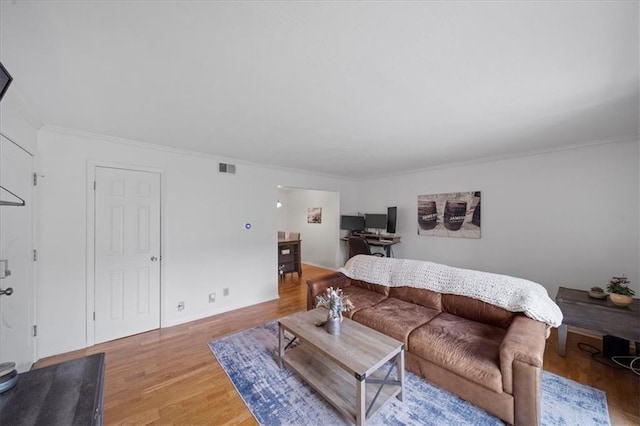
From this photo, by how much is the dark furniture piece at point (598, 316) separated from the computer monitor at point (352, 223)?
3.45 meters

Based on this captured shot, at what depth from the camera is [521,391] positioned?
157cm

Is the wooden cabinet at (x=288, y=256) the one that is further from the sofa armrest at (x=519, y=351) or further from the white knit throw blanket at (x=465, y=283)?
the sofa armrest at (x=519, y=351)

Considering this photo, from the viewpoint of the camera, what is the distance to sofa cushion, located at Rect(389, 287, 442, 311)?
2.68 metres

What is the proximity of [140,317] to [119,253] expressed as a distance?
83 centimetres

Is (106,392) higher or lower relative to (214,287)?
lower

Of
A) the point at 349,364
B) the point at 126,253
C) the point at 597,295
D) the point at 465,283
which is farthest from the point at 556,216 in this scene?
the point at 126,253

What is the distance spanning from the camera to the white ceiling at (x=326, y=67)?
110 centimetres

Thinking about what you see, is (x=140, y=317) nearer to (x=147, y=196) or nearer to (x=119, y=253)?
(x=119, y=253)

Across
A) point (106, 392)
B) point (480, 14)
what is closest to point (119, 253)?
point (106, 392)

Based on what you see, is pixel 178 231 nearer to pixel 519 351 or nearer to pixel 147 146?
pixel 147 146

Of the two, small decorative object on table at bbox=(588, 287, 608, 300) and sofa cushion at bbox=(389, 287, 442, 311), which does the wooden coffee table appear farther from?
small decorative object on table at bbox=(588, 287, 608, 300)

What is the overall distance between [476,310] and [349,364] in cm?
155

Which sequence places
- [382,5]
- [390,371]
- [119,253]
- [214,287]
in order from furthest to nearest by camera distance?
[214,287], [119,253], [390,371], [382,5]

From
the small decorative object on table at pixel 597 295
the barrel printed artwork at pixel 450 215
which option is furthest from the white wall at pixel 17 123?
the small decorative object on table at pixel 597 295
